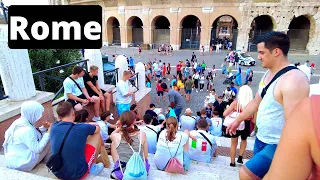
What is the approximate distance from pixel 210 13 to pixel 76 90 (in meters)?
28.4

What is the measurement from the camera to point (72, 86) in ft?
15.7

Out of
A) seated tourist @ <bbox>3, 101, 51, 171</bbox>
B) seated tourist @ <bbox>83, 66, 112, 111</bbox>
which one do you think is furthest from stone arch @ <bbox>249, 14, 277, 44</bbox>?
seated tourist @ <bbox>3, 101, 51, 171</bbox>

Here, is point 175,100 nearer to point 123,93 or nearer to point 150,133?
point 123,93

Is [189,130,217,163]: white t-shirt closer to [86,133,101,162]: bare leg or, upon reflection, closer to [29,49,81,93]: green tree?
[86,133,101,162]: bare leg

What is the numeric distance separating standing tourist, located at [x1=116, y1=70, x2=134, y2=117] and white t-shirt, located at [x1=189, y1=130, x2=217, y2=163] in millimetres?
2543

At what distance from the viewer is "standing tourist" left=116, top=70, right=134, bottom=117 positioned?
5898 millimetres

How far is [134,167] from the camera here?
2711mm

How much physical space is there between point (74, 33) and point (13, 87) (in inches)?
59.6

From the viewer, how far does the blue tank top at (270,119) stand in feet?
7.14

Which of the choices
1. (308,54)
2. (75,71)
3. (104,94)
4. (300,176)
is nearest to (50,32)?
(75,71)

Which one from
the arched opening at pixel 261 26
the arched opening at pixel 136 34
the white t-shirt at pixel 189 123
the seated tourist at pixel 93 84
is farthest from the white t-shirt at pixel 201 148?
the arched opening at pixel 136 34

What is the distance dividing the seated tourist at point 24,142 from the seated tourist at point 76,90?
1556 mm

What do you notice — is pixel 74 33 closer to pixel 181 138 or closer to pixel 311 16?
pixel 181 138

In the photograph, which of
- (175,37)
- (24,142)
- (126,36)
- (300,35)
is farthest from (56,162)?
(300,35)
